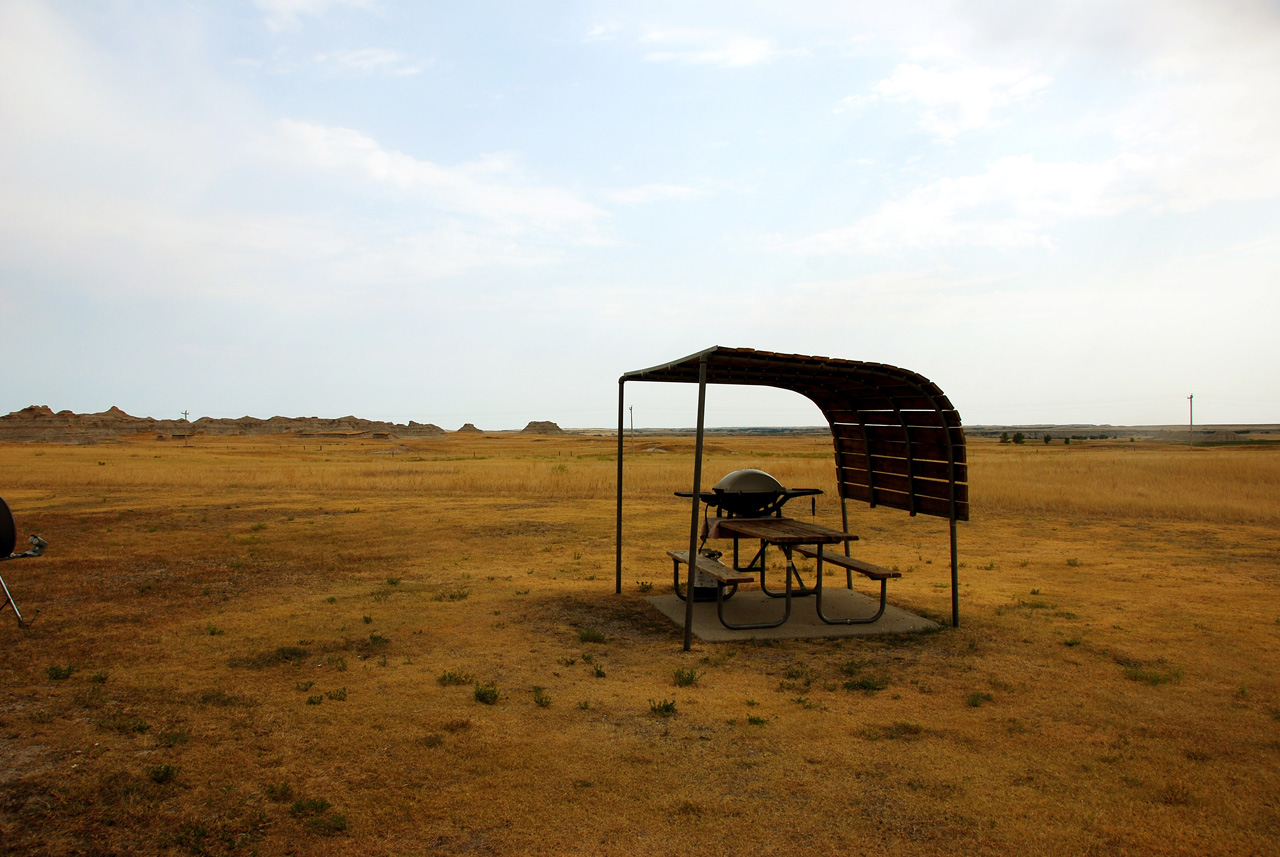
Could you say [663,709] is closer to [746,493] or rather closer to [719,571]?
[719,571]

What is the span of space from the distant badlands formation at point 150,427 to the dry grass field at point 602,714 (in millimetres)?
92856

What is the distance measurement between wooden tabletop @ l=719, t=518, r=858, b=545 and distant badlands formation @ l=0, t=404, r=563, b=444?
95416mm

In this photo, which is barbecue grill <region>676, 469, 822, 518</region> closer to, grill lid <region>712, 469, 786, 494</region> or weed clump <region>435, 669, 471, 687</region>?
grill lid <region>712, 469, 786, 494</region>

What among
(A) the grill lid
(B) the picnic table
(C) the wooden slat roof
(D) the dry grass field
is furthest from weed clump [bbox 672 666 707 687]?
(A) the grill lid

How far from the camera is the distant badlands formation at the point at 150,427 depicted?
314 feet

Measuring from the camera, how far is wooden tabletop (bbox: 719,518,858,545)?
283 inches

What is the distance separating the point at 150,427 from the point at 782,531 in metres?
141

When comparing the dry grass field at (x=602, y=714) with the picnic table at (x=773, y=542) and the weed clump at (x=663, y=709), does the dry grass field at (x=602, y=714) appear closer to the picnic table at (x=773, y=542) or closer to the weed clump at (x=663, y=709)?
the weed clump at (x=663, y=709)

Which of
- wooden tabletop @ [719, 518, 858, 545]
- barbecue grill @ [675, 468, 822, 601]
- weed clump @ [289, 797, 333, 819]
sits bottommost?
weed clump @ [289, 797, 333, 819]

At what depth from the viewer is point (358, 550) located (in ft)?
40.5

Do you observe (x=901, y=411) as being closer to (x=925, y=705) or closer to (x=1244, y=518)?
(x=925, y=705)

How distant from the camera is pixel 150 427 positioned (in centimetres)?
12219

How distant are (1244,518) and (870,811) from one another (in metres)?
17.4

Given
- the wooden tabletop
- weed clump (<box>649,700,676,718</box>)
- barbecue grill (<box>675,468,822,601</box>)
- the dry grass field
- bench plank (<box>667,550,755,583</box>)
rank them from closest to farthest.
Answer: the dry grass field → weed clump (<box>649,700,676,718</box>) → bench plank (<box>667,550,755,583</box>) → the wooden tabletop → barbecue grill (<box>675,468,822,601</box>)
